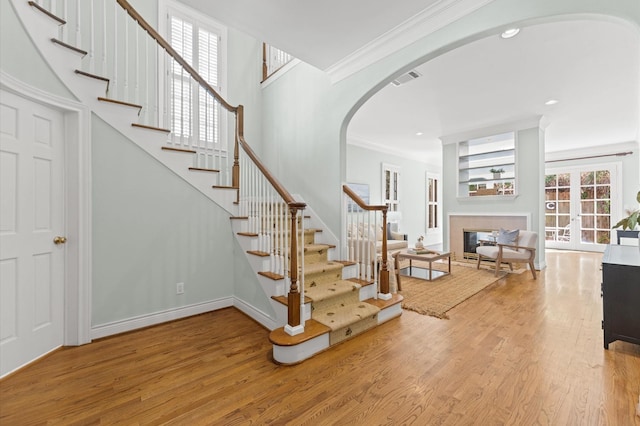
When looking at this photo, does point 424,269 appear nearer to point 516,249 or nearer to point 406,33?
point 516,249

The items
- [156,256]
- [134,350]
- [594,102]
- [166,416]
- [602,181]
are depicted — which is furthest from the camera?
[602,181]

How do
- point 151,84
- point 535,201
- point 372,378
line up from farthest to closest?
1. point 535,201
2. point 151,84
3. point 372,378

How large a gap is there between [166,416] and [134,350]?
1025 millimetres

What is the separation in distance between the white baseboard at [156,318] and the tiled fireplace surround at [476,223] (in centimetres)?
508

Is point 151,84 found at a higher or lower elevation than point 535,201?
higher

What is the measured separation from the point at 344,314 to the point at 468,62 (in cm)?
324

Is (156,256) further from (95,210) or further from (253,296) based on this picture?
(253,296)

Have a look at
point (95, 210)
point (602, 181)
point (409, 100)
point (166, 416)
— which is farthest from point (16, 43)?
point (602, 181)

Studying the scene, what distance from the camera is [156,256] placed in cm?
288

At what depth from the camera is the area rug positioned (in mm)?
3256

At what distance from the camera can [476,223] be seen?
601 cm

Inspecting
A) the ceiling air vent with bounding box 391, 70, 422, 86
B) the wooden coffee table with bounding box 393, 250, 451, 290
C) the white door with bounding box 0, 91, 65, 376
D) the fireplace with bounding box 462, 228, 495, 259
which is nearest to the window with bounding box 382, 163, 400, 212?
the fireplace with bounding box 462, 228, 495, 259

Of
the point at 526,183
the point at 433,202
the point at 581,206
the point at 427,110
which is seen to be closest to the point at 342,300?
the point at 427,110

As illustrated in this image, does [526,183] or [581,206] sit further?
[581,206]
